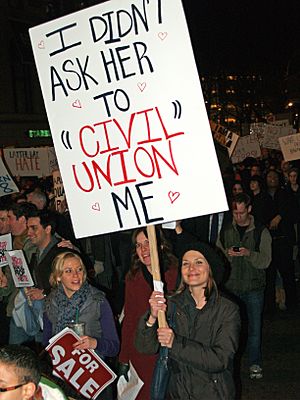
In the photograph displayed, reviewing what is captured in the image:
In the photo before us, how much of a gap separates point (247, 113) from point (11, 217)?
45.9 m

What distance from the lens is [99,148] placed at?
12.1 ft

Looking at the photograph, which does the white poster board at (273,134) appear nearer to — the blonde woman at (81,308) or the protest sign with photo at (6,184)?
the protest sign with photo at (6,184)

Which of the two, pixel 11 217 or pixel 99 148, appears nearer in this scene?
pixel 99 148

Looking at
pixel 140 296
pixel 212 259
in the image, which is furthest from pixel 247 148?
pixel 212 259

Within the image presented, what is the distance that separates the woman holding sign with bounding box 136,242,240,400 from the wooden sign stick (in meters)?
0.04

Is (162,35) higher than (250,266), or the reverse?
(162,35)

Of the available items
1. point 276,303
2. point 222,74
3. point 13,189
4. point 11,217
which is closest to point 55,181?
point 13,189

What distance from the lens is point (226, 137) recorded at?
14656 millimetres

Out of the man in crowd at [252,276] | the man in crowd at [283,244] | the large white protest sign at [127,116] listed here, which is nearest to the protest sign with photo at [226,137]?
the man in crowd at [283,244]

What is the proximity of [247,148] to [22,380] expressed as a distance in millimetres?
13801

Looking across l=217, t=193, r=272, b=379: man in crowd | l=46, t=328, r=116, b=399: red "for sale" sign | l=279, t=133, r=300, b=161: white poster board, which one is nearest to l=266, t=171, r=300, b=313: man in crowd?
l=217, t=193, r=272, b=379: man in crowd

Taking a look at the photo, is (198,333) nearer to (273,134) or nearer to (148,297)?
(148,297)

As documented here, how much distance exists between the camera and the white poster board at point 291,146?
1299cm

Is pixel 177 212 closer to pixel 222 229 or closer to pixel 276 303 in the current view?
pixel 222 229
